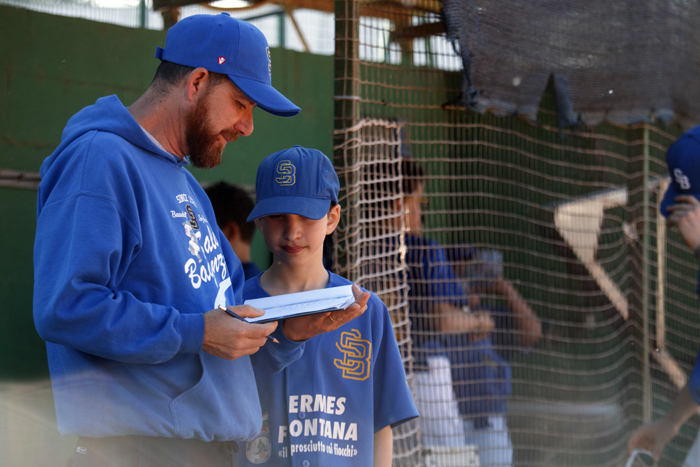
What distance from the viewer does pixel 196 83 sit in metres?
1.76

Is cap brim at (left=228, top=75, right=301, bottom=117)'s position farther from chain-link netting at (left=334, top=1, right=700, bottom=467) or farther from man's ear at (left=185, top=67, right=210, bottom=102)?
chain-link netting at (left=334, top=1, right=700, bottom=467)

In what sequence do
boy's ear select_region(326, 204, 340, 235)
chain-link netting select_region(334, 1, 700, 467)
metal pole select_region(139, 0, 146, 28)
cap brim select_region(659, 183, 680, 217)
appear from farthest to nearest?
chain-link netting select_region(334, 1, 700, 467) < cap brim select_region(659, 183, 680, 217) < metal pole select_region(139, 0, 146, 28) < boy's ear select_region(326, 204, 340, 235)

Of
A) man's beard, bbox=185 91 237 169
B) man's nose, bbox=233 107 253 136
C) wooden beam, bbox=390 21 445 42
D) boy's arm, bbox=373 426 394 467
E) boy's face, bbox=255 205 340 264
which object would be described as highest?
wooden beam, bbox=390 21 445 42

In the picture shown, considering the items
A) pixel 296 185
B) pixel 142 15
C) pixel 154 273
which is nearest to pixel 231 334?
pixel 154 273

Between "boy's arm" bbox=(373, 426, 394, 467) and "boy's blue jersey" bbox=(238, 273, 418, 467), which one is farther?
"boy's arm" bbox=(373, 426, 394, 467)

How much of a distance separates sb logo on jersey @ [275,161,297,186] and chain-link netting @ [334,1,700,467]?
0.64 metres

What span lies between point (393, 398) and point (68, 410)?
1101 mm

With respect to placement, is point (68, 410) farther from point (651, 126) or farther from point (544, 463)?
point (651, 126)

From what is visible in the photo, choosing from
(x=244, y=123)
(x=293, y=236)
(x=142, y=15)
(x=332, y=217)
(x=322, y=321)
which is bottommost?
(x=322, y=321)

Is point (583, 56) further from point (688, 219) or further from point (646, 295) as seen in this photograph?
point (646, 295)

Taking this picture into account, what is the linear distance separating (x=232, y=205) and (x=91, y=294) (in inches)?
65.0

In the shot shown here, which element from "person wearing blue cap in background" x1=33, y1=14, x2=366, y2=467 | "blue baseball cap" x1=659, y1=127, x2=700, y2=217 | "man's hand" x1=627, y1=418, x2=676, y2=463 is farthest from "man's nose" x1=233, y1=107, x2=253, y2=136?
"man's hand" x1=627, y1=418, x2=676, y2=463

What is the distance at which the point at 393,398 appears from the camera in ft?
7.50

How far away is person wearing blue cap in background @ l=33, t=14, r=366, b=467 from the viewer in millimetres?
1442
